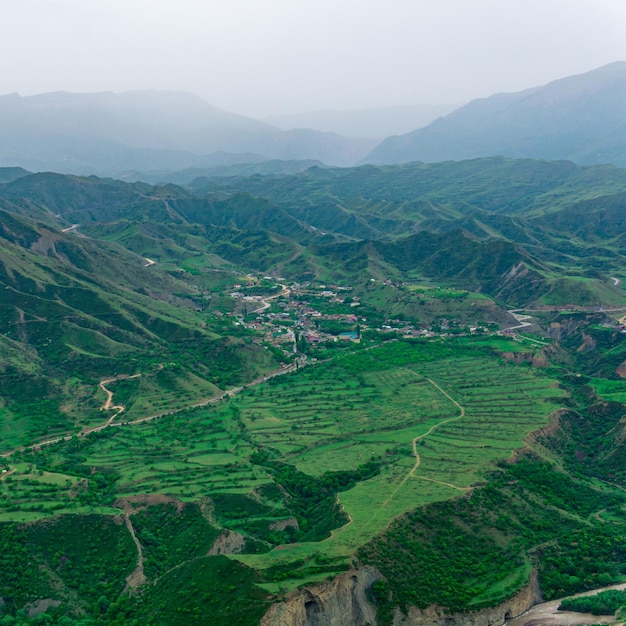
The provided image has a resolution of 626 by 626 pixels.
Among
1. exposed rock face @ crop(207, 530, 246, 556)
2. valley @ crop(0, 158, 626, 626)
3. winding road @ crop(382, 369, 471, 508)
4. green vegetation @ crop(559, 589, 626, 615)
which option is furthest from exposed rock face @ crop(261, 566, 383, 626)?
green vegetation @ crop(559, 589, 626, 615)

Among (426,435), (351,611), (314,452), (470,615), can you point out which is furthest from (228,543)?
(426,435)

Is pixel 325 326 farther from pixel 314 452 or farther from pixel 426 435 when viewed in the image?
pixel 314 452

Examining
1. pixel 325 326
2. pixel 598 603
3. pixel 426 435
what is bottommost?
pixel 598 603

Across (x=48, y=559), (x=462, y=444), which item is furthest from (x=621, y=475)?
(x=48, y=559)

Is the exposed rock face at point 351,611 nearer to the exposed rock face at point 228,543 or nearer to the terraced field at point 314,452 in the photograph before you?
the terraced field at point 314,452

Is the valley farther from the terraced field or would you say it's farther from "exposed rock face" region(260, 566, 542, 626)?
the terraced field

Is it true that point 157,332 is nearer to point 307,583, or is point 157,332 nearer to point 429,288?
point 429,288
